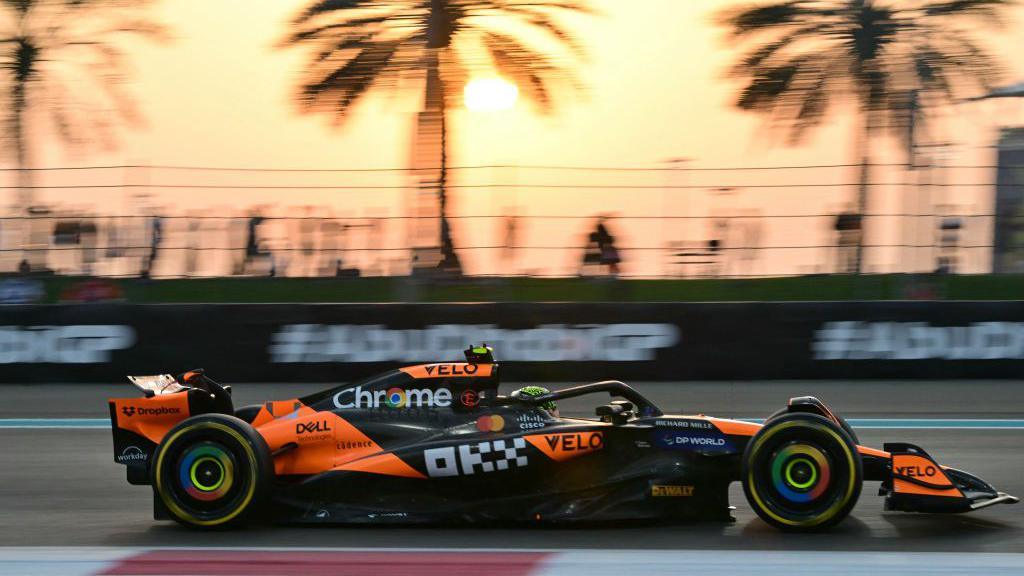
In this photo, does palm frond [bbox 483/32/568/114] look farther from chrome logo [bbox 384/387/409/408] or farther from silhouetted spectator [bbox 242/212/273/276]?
chrome logo [bbox 384/387/409/408]

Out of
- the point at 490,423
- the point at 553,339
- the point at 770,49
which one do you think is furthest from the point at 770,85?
the point at 490,423

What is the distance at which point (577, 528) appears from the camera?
575 centimetres

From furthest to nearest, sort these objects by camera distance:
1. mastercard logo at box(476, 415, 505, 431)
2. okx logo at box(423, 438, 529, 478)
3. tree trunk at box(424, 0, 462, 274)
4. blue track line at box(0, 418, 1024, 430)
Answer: tree trunk at box(424, 0, 462, 274) < blue track line at box(0, 418, 1024, 430) < mastercard logo at box(476, 415, 505, 431) < okx logo at box(423, 438, 529, 478)

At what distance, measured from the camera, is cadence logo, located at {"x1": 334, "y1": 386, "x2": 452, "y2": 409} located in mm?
6227

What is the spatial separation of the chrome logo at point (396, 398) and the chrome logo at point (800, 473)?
186 cm

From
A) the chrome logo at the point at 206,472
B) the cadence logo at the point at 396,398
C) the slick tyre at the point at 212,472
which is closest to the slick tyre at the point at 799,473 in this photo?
the cadence logo at the point at 396,398

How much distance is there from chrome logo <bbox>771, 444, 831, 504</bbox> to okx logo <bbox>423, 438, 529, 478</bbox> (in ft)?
3.64

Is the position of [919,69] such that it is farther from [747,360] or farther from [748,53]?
[747,360]

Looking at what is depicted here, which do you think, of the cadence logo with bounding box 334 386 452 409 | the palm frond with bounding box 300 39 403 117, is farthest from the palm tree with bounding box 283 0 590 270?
the cadence logo with bounding box 334 386 452 409

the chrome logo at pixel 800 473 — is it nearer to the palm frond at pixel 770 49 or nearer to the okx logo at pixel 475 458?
the okx logo at pixel 475 458

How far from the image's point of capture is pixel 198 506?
5750 mm

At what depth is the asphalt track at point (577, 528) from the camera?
550 centimetres

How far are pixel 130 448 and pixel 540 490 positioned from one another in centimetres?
208

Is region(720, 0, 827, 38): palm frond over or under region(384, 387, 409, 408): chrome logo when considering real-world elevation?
over
